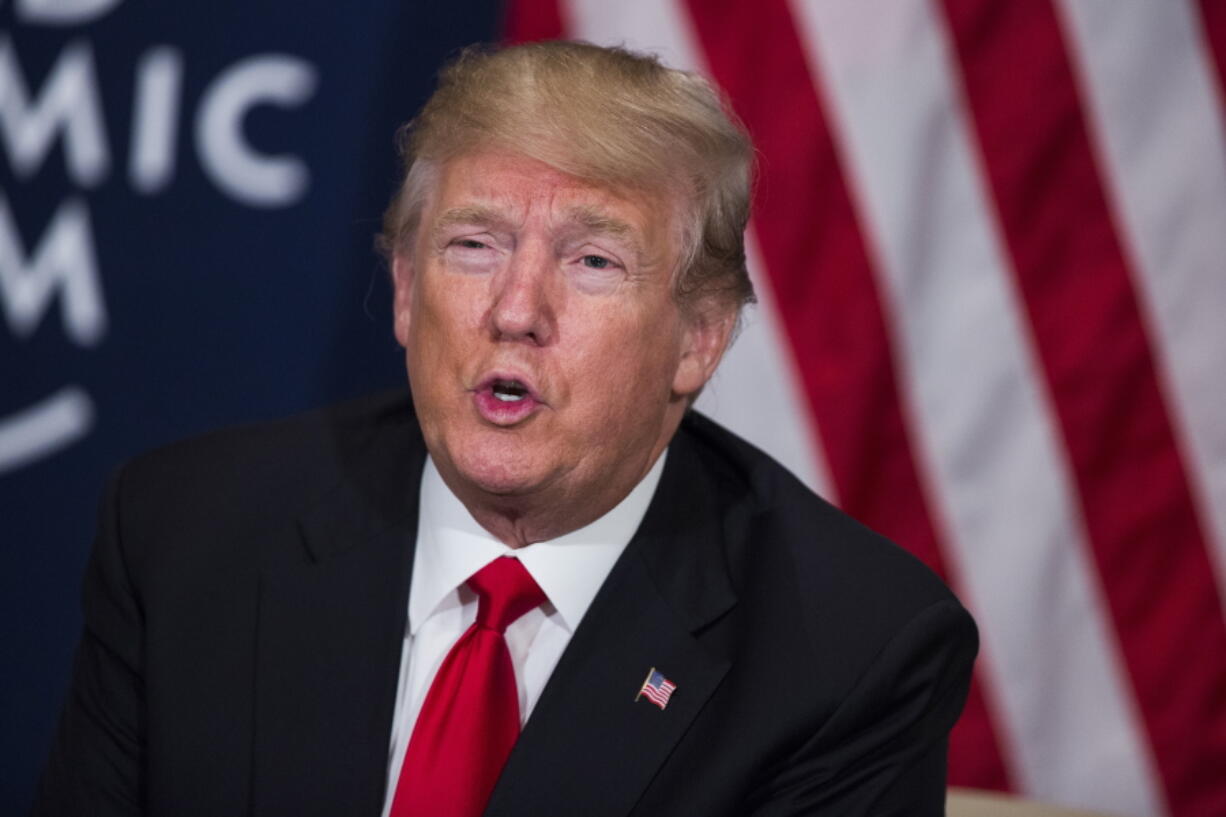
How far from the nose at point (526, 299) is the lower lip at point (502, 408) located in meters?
0.07

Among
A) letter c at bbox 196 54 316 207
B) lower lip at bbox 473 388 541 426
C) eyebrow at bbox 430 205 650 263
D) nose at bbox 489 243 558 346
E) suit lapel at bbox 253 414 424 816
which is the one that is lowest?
suit lapel at bbox 253 414 424 816

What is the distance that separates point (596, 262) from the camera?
65.1 inches

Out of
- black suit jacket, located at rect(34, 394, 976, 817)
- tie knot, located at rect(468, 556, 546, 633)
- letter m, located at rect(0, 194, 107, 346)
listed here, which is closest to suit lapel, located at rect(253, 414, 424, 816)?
black suit jacket, located at rect(34, 394, 976, 817)

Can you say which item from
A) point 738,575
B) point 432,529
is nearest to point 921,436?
point 738,575

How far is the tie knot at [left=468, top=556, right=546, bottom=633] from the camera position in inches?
69.1

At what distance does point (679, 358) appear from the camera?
5.82ft

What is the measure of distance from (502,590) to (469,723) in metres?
0.17

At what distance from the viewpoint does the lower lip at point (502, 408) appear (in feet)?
5.24

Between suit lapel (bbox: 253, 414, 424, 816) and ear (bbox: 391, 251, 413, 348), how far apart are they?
0.80ft

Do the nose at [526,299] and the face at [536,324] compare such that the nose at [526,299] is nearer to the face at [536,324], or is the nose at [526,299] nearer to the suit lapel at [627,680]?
the face at [536,324]

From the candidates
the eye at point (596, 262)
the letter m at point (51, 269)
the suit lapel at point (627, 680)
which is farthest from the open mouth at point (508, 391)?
the letter m at point (51, 269)

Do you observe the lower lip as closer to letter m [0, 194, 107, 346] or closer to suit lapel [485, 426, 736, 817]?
suit lapel [485, 426, 736, 817]

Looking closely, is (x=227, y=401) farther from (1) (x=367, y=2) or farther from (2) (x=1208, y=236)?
(2) (x=1208, y=236)

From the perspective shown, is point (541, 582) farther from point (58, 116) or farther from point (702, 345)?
point (58, 116)
